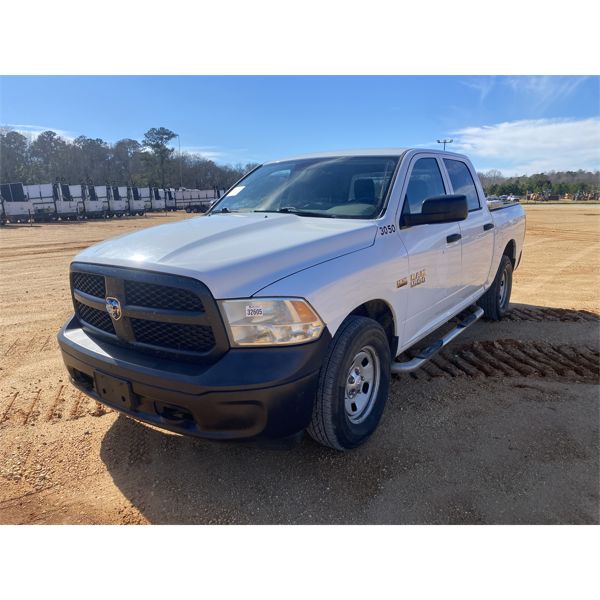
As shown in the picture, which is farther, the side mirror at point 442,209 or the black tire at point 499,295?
the black tire at point 499,295

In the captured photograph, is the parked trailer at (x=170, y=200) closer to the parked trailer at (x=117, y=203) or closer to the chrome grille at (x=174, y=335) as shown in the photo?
the parked trailer at (x=117, y=203)

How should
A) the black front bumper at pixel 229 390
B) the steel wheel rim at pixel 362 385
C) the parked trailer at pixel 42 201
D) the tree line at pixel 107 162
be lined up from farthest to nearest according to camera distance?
the tree line at pixel 107 162, the parked trailer at pixel 42 201, the steel wheel rim at pixel 362 385, the black front bumper at pixel 229 390

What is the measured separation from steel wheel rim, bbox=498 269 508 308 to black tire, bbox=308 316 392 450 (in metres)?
3.38

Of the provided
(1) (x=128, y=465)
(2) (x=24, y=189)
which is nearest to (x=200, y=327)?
(1) (x=128, y=465)

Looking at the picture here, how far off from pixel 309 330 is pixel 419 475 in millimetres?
1235

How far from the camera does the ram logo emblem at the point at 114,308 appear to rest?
250cm

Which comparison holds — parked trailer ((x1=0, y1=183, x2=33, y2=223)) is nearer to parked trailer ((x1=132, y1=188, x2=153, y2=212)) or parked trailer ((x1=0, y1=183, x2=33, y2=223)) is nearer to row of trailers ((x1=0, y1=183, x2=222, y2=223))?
row of trailers ((x1=0, y1=183, x2=222, y2=223))

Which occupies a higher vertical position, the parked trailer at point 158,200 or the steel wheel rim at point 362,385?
the parked trailer at point 158,200

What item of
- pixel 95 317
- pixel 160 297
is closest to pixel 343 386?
pixel 160 297

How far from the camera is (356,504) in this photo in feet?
8.29

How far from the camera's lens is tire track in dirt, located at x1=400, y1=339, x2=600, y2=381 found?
4168mm

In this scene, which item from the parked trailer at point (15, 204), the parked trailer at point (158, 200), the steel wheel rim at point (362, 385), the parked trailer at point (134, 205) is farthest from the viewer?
the parked trailer at point (158, 200)

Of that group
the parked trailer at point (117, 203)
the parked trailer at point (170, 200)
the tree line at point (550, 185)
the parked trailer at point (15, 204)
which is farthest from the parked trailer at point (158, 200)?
the tree line at point (550, 185)

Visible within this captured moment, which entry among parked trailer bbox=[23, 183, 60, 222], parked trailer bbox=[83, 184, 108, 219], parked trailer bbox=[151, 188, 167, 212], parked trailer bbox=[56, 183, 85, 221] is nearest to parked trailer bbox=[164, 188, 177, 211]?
parked trailer bbox=[151, 188, 167, 212]
